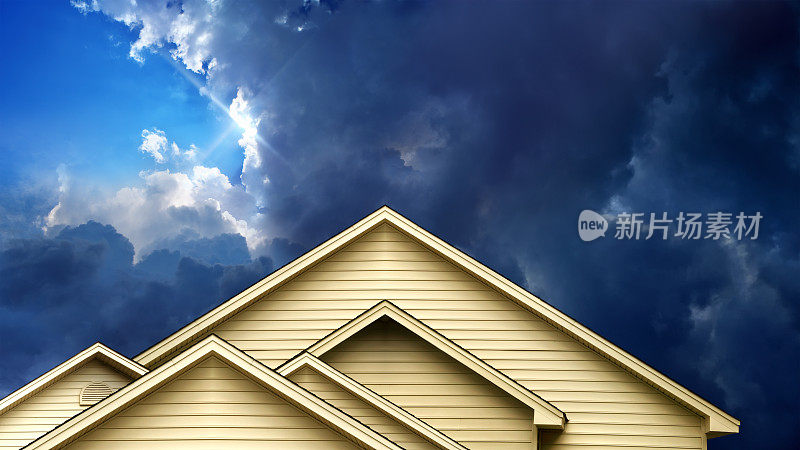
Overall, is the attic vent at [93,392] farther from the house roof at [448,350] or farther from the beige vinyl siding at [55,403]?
the house roof at [448,350]

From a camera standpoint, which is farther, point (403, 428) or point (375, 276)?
point (375, 276)

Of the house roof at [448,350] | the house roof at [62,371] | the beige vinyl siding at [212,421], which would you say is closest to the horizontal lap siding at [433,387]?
the house roof at [448,350]

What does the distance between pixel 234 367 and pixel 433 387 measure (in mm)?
5917

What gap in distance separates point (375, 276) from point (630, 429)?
642 cm

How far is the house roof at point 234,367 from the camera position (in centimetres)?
820

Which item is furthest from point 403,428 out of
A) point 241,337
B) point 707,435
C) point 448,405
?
point 707,435

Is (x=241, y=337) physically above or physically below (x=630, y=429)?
above

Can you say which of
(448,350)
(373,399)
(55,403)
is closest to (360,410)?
(373,399)

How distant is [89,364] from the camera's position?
15414 mm

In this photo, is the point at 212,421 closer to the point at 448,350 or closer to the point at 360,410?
the point at 360,410

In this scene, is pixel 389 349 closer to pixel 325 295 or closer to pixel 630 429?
pixel 325 295

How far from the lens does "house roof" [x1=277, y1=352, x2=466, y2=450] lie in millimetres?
10618

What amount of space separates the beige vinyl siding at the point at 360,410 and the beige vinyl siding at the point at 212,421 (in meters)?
3.01

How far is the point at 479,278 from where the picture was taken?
1460 centimetres
